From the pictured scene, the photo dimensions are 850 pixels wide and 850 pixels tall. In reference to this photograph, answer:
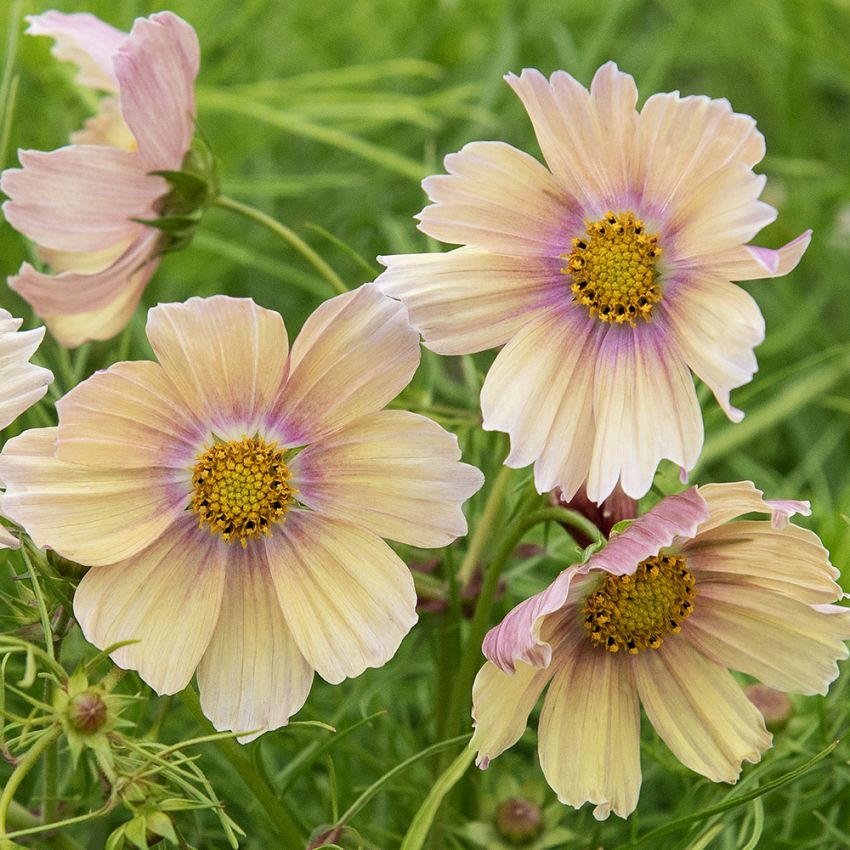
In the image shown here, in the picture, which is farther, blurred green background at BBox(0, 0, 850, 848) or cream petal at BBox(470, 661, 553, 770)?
blurred green background at BBox(0, 0, 850, 848)

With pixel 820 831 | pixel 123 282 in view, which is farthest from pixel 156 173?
pixel 820 831

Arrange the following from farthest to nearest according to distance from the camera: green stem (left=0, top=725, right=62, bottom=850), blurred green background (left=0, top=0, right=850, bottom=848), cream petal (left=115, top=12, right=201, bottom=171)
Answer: blurred green background (left=0, top=0, right=850, bottom=848) < cream petal (left=115, top=12, right=201, bottom=171) < green stem (left=0, top=725, right=62, bottom=850)

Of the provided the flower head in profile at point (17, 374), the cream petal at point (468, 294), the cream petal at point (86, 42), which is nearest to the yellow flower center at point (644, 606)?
the cream petal at point (468, 294)

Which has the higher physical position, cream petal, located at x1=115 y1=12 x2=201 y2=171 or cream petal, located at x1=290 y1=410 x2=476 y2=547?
cream petal, located at x1=115 y1=12 x2=201 y2=171

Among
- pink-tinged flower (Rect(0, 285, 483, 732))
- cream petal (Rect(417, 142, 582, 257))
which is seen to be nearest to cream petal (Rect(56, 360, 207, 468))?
pink-tinged flower (Rect(0, 285, 483, 732))

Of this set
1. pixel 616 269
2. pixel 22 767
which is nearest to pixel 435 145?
pixel 616 269

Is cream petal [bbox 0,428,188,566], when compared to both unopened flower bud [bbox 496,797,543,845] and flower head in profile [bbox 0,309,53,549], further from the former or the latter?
unopened flower bud [bbox 496,797,543,845]
